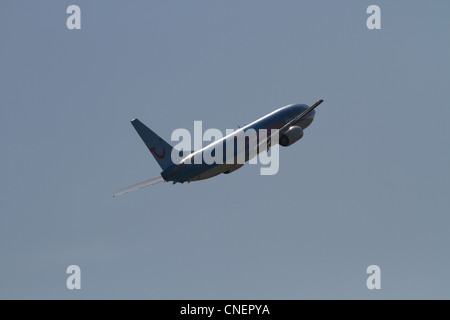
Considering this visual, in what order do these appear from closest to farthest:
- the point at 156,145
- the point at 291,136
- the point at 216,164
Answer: the point at 216,164, the point at 156,145, the point at 291,136

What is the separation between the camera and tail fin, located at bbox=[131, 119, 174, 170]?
8969 cm

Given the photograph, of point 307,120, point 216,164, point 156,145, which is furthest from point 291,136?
point 156,145

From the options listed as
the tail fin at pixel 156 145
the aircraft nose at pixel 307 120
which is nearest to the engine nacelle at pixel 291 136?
the aircraft nose at pixel 307 120

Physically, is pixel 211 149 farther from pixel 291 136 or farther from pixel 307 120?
pixel 307 120

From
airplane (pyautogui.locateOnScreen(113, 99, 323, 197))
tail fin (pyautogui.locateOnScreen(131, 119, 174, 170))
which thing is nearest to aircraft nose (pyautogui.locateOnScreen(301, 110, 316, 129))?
airplane (pyautogui.locateOnScreen(113, 99, 323, 197))

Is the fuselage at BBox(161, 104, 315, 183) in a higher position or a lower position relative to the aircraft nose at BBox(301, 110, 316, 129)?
lower

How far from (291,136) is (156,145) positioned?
1886cm

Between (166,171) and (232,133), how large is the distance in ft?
34.6

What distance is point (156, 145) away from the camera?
90938 mm

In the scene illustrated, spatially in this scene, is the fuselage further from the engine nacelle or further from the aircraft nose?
the aircraft nose

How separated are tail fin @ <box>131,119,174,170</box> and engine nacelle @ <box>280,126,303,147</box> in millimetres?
16497
